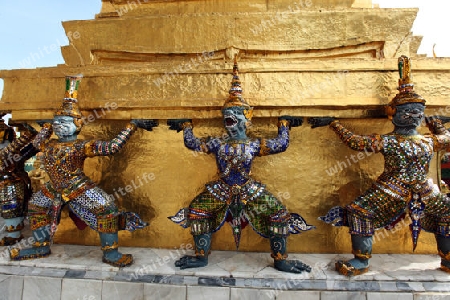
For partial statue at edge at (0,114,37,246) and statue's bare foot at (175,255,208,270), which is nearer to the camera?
statue's bare foot at (175,255,208,270)

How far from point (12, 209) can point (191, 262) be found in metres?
2.62

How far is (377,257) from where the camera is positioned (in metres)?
3.35

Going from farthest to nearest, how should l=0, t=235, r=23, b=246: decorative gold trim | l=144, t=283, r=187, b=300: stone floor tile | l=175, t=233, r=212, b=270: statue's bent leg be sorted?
l=0, t=235, r=23, b=246: decorative gold trim < l=175, t=233, r=212, b=270: statue's bent leg < l=144, t=283, r=187, b=300: stone floor tile

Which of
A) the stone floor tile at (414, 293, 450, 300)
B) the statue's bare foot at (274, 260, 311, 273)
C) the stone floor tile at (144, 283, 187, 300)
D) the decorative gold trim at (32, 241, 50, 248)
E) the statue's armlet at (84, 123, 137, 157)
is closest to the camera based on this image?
the stone floor tile at (414, 293, 450, 300)

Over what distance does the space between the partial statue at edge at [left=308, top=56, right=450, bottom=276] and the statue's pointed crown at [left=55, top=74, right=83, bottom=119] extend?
3.19 metres

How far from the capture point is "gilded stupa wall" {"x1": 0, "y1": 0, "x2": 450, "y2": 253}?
11.2ft

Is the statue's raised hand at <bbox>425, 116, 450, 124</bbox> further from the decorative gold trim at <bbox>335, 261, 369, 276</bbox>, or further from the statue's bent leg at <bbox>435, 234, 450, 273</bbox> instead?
the decorative gold trim at <bbox>335, 261, 369, 276</bbox>

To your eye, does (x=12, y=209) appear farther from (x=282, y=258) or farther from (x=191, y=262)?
(x=282, y=258)

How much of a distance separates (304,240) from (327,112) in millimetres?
1649

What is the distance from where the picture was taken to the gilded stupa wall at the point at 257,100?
3.42 metres

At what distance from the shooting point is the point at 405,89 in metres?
3.01

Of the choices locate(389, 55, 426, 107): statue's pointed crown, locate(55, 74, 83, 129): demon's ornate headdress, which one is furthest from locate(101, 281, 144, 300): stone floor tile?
locate(389, 55, 426, 107): statue's pointed crown

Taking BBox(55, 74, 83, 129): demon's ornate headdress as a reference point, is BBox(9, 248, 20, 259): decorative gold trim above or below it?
below

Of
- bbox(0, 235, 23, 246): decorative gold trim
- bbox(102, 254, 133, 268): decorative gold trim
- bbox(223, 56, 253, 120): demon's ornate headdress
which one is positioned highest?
bbox(223, 56, 253, 120): demon's ornate headdress
